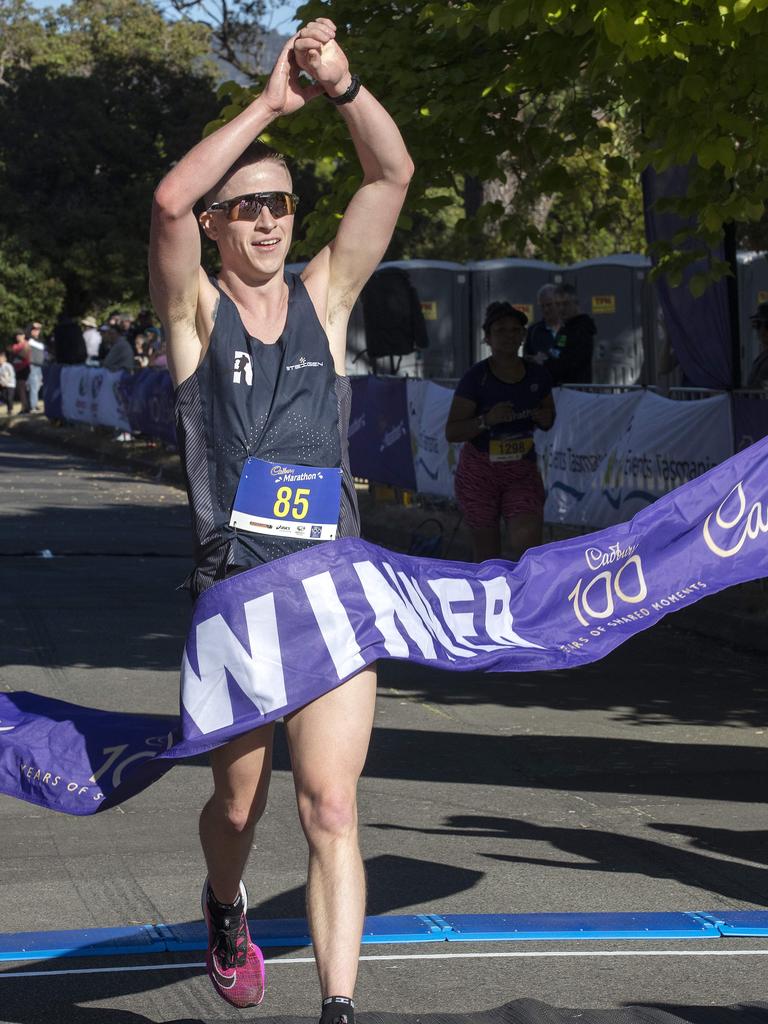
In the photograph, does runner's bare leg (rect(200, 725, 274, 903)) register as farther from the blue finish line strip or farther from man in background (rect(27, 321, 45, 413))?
man in background (rect(27, 321, 45, 413))

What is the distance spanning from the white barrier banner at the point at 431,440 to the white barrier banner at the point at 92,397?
12618 millimetres

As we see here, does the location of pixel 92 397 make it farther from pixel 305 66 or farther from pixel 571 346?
pixel 305 66

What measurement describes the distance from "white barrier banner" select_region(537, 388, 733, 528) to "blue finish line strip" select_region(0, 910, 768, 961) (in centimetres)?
670

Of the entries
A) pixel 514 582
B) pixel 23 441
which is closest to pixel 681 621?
pixel 514 582

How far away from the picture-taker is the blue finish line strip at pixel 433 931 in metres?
5.22

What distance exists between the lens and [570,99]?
13.1 m

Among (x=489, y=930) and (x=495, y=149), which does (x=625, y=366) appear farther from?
(x=489, y=930)

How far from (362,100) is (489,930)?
2464mm

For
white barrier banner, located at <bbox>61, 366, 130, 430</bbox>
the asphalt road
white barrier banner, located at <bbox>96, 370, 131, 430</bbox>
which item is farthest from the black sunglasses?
white barrier banner, located at <bbox>61, 366, 130, 430</bbox>

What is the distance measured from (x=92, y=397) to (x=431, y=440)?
15973mm

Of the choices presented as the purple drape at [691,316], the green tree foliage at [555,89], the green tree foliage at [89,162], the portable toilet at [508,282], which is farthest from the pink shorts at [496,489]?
the green tree foliage at [89,162]

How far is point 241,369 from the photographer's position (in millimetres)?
4285

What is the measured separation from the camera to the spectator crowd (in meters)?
30.8

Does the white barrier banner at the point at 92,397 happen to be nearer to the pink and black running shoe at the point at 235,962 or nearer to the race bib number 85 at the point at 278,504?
the pink and black running shoe at the point at 235,962
